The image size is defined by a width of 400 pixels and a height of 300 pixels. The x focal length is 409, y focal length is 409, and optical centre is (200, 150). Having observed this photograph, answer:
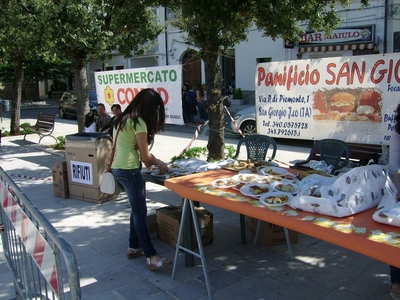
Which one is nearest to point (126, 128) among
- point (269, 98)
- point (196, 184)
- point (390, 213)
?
point (196, 184)

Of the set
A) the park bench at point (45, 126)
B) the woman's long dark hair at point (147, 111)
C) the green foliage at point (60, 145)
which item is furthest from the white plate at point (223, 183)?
the park bench at point (45, 126)

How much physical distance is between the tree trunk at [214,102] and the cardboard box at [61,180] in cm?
251

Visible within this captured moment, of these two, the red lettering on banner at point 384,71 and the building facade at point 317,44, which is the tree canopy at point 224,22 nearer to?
the red lettering on banner at point 384,71

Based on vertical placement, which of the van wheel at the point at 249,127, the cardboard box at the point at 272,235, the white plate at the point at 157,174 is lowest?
the cardboard box at the point at 272,235

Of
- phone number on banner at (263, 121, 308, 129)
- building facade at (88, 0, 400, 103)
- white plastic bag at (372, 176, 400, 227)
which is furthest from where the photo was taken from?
building facade at (88, 0, 400, 103)

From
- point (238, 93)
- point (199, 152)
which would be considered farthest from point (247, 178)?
point (238, 93)

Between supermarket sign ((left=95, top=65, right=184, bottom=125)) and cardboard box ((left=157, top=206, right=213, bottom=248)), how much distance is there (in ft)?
10.5

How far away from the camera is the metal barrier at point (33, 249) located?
1840mm

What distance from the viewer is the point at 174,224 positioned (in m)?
4.48

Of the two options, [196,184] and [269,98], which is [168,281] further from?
[269,98]

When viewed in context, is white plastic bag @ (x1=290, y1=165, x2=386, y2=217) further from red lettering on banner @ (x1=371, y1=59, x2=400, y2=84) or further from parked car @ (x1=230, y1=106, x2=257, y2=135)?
parked car @ (x1=230, y1=106, x2=257, y2=135)

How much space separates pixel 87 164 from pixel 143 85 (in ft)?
8.17

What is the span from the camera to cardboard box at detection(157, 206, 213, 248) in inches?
175

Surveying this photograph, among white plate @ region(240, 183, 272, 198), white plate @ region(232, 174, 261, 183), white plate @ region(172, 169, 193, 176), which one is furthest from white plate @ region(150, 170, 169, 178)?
white plate @ region(240, 183, 272, 198)
